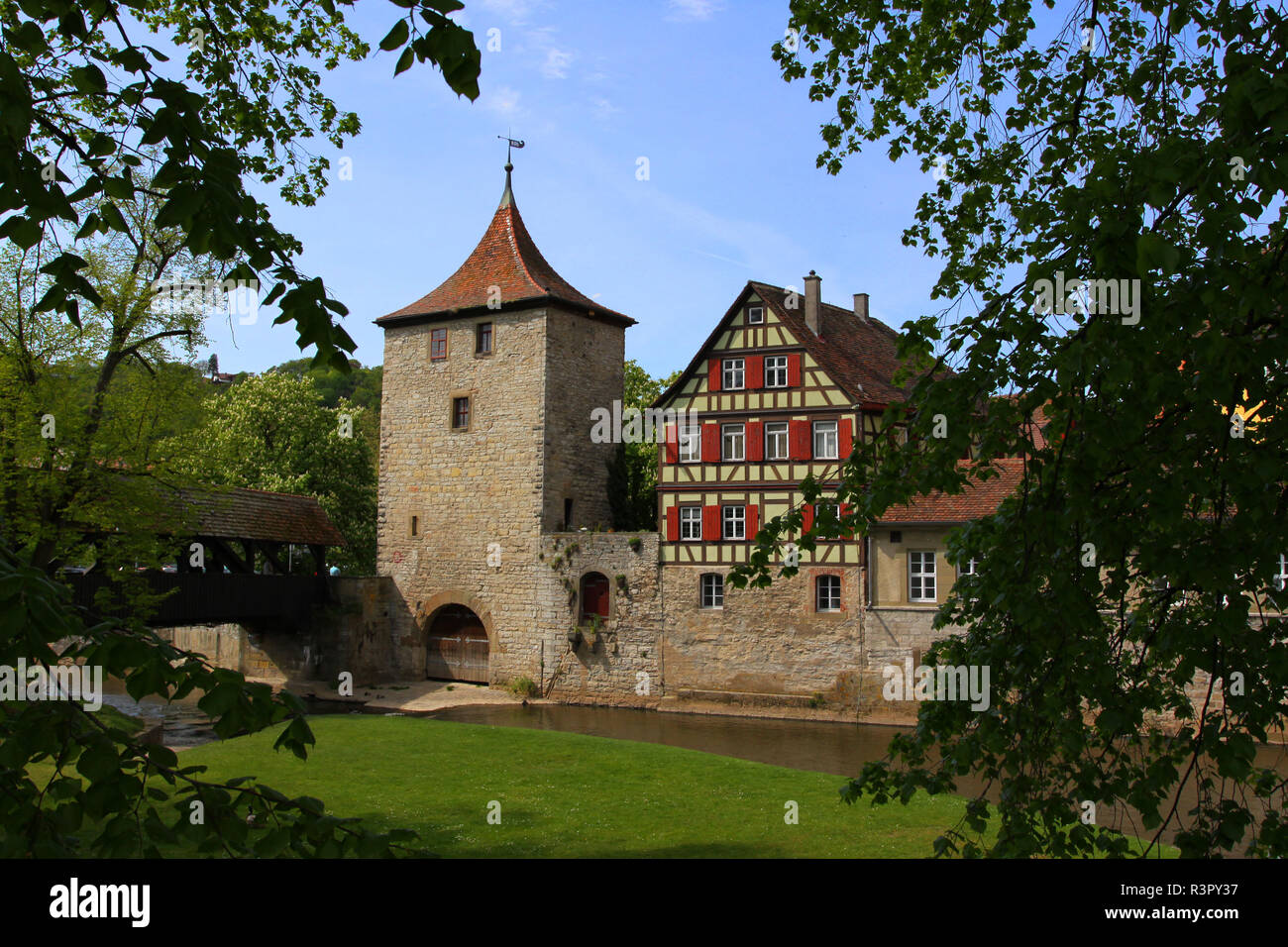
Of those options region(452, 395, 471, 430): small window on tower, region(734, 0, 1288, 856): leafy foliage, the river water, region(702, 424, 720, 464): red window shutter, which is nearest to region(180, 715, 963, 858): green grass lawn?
the river water

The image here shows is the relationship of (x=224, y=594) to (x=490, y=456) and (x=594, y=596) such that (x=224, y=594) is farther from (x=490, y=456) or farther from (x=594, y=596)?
(x=594, y=596)

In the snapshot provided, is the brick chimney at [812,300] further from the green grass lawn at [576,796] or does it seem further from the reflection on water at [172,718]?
the reflection on water at [172,718]

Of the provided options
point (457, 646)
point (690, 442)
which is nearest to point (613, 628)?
point (690, 442)

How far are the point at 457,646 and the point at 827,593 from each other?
10.1m

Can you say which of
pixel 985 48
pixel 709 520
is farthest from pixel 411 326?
pixel 985 48

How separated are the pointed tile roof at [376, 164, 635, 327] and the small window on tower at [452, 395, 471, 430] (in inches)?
90.9

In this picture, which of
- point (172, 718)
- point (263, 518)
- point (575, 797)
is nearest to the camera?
point (575, 797)

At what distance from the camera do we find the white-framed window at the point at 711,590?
23.6m

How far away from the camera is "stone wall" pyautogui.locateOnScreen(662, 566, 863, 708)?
2211 cm

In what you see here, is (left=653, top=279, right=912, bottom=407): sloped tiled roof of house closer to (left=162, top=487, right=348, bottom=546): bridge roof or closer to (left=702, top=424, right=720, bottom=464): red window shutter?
(left=702, top=424, right=720, bottom=464): red window shutter

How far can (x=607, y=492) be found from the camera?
2833 centimetres

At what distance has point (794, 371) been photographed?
22953mm

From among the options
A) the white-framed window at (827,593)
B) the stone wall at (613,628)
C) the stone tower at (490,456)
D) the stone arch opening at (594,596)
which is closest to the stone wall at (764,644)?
the white-framed window at (827,593)

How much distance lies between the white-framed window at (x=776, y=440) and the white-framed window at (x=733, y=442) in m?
0.52
